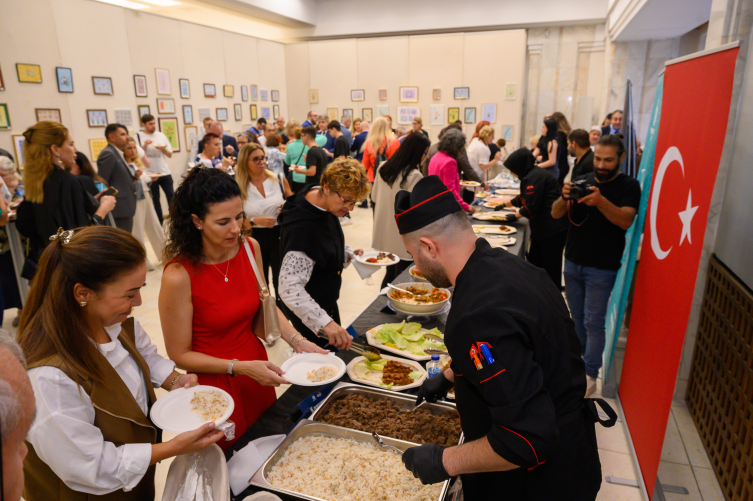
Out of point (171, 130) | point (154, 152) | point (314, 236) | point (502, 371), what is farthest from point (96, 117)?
point (502, 371)

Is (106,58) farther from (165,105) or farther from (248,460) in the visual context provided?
(248,460)

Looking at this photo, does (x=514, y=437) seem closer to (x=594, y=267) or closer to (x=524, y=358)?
(x=524, y=358)

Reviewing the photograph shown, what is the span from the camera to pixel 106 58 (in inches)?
305

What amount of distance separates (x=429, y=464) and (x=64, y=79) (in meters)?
8.24

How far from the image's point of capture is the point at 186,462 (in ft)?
4.67

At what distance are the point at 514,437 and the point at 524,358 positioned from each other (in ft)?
0.63

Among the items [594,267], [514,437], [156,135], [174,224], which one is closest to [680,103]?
[594,267]

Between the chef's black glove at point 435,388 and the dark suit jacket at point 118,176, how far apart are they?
4.82 m

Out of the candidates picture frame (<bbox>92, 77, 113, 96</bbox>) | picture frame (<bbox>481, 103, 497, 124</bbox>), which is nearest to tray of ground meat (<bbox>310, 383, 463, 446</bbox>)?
A: picture frame (<bbox>92, 77, 113, 96</bbox>)

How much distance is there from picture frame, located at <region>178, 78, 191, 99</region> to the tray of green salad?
338 inches

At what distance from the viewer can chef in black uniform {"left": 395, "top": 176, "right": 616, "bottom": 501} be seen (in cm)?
110

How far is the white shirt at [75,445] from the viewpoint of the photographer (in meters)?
1.18

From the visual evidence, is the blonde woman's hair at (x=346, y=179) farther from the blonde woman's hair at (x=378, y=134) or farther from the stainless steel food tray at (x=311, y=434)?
the blonde woman's hair at (x=378, y=134)

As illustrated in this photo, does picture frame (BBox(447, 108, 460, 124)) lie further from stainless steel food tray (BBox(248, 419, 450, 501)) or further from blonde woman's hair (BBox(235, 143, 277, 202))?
stainless steel food tray (BBox(248, 419, 450, 501))
